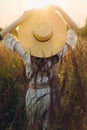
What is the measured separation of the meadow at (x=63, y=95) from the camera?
→ 2.93m

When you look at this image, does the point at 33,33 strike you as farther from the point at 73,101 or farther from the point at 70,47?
the point at 73,101

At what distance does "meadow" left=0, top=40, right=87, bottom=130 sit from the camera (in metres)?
2.93

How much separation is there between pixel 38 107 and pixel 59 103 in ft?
0.98

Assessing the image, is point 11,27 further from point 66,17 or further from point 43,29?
point 66,17

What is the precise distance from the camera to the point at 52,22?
3.28 meters

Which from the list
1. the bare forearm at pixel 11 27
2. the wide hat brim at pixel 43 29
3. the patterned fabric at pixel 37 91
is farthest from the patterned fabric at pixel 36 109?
the bare forearm at pixel 11 27

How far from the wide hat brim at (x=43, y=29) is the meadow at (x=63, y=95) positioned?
15 cm

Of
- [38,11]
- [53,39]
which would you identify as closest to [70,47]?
[53,39]

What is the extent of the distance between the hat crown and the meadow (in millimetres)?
203

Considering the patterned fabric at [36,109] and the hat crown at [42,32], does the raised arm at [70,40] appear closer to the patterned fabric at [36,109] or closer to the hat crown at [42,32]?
the hat crown at [42,32]

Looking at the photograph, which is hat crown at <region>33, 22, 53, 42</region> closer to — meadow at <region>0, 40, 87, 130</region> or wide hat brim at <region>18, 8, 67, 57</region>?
wide hat brim at <region>18, 8, 67, 57</region>

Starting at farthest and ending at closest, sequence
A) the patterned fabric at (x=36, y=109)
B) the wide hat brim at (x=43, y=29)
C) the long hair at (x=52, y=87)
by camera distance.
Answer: the wide hat brim at (x=43, y=29), the patterned fabric at (x=36, y=109), the long hair at (x=52, y=87)

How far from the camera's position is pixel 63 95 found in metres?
2.99

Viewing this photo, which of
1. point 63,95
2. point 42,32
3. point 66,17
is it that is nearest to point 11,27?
point 42,32
